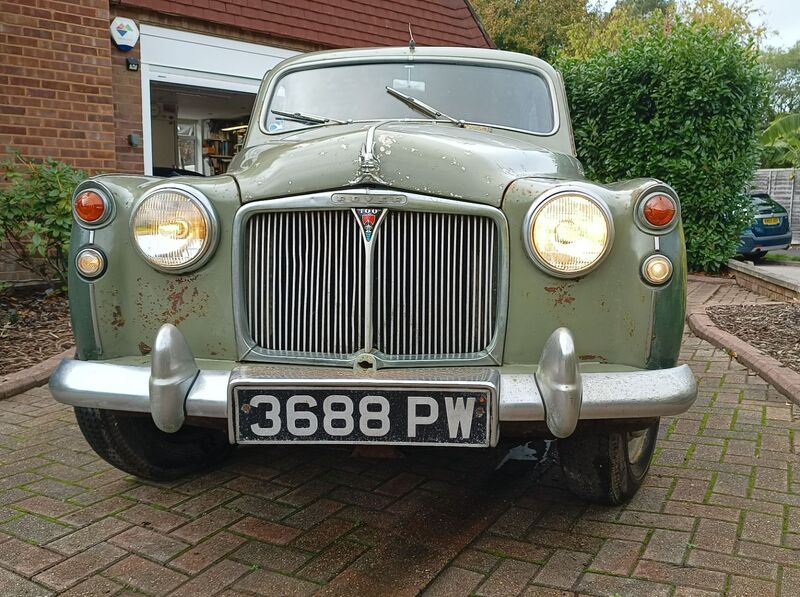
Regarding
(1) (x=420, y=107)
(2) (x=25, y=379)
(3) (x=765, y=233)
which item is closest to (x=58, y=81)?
(2) (x=25, y=379)

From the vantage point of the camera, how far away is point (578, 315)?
2.28 metres

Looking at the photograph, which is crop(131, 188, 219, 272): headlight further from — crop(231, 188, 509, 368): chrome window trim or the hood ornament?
the hood ornament

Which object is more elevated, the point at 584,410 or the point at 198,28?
the point at 198,28

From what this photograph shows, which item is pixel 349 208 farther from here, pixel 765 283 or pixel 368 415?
pixel 765 283

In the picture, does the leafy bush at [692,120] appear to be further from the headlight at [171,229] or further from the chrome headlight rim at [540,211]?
the headlight at [171,229]

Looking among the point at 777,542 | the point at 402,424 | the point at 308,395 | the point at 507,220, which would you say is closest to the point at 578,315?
the point at 507,220

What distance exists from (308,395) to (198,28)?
294 inches

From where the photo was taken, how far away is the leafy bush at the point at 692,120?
8906 millimetres

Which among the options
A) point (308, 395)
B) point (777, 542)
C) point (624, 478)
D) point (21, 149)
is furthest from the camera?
point (21, 149)

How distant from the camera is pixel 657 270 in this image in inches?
88.2

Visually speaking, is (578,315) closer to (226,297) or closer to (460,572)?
(460,572)

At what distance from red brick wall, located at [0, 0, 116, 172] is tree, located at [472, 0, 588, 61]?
15.6 meters

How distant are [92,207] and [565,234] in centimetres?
158

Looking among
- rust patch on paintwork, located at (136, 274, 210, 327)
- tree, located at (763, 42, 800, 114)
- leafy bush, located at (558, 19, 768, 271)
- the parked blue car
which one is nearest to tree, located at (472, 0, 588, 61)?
the parked blue car
